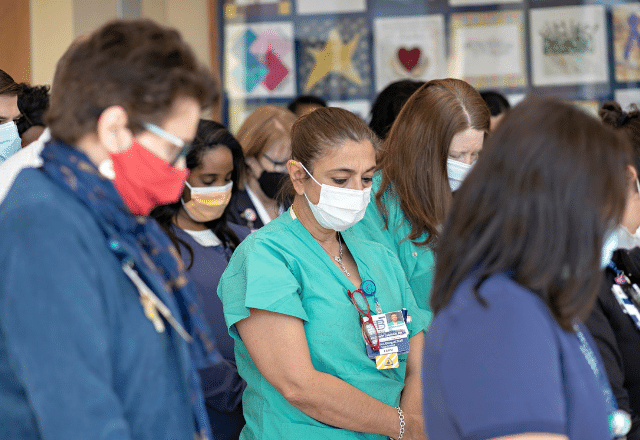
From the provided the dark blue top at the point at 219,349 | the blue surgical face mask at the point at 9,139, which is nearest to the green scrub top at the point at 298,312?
the dark blue top at the point at 219,349

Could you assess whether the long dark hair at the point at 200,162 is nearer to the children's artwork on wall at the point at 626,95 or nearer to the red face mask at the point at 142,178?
the red face mask at the point at 142,178

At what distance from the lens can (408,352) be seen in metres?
1.92

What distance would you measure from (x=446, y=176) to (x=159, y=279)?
1.39m

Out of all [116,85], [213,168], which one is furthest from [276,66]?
[116,85]

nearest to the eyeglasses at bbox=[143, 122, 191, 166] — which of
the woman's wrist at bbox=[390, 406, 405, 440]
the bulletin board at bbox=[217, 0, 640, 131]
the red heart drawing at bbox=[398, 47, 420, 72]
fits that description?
the woman's wrist at bbox=[390, 406, 405, 440]

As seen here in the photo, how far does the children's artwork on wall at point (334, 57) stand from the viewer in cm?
454

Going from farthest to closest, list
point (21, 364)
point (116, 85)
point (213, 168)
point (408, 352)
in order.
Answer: point (213, 168)
point (408, 352)
point (116, 85)
point (21, 364)

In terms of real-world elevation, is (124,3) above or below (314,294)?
above

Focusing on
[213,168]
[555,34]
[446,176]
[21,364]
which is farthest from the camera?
[555,34]

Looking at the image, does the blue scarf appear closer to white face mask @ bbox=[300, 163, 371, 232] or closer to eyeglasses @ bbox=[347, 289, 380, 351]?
eyeglasses @ bbox=[347, 289, 380, 351]

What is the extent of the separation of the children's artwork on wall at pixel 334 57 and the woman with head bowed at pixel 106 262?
3444 mm

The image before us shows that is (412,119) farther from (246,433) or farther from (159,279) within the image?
(159,279)

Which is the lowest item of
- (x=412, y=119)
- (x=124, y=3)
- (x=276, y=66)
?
(x=412, y=119)

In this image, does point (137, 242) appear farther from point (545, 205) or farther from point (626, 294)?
point (626, 294)
